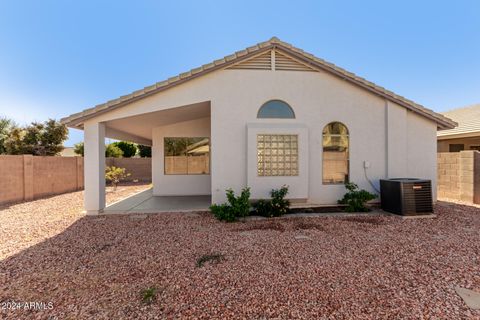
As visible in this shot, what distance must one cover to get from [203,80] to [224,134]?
6.55ft

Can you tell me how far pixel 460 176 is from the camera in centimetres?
916

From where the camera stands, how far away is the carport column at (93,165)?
7.11 m

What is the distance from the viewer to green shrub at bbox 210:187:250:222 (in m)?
6.61

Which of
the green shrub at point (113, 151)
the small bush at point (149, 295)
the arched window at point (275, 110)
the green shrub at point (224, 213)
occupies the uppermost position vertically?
the arched window at point (275, 110)

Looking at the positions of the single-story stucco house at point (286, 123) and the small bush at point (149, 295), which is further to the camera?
the single-story stucco house at point (286, 123)

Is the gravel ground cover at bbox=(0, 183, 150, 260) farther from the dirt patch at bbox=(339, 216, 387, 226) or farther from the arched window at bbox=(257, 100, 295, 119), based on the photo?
the dirt patch at bbox=(339, 216, 387, 226)

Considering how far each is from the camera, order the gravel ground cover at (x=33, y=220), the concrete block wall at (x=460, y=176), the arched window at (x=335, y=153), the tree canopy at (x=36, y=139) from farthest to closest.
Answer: the tree canopy at (x=36, y=139)
the concrete block wall at (x=460, y=176)
the arched window at (x=335, y=153)
the gravel ground cover at (x=33, y=220)

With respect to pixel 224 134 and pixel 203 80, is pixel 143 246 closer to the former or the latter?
pixel 224 134

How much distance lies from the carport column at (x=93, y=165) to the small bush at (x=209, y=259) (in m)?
5.18

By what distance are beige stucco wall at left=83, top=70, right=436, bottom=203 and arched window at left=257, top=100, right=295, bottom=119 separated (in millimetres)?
160

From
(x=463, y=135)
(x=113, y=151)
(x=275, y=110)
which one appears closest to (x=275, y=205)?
(x=275, y=110)

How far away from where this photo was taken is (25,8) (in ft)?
30.5

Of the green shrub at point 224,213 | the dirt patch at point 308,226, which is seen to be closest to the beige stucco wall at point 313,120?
the green shrub at point 224,213

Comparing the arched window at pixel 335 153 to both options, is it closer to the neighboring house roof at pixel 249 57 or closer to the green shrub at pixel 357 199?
the green shrub at pixel 357 199
